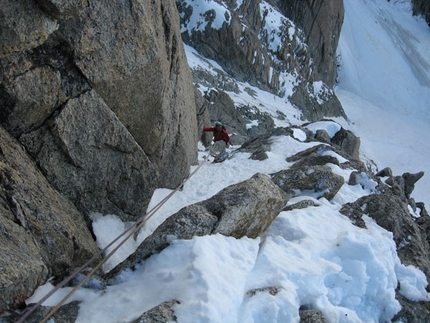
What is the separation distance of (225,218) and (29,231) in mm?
3232

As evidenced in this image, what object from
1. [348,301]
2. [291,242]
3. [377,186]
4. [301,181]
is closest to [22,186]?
[291,242]

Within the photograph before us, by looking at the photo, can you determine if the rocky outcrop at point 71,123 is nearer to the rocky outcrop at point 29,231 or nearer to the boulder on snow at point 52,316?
the rocky outcrop at point 29,231

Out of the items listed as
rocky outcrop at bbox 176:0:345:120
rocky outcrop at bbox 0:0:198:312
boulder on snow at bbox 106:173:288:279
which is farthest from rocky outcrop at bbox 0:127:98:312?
rocky outcrop at bbox 176:0:345:120

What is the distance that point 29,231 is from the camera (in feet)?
18.3

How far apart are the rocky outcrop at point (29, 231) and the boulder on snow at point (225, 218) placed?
2.98 feet

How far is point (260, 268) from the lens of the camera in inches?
250

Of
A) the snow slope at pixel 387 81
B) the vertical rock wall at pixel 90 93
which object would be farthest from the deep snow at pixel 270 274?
the snow slope at pixel 387 81

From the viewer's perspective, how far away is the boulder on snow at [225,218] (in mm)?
6262

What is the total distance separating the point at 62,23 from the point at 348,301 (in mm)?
7167

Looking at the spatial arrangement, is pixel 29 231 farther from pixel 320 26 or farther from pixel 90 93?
pixel 320 26

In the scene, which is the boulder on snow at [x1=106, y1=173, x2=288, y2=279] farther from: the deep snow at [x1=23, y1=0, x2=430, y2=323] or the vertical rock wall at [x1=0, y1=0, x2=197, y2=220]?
the vertical rock wall at [x1=0, y1=0, x2=197, y2=220]

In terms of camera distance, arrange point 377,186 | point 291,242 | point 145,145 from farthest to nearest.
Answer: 1. point 377,186
2. point 145,145
3. point 291,242

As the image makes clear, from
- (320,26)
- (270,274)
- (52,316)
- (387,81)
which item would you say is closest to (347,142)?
(270,274)

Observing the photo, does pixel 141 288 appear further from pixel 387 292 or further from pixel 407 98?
pixel 407 98
